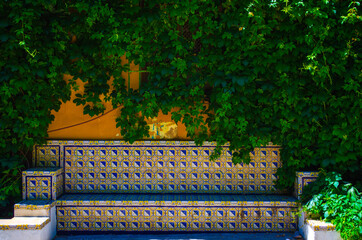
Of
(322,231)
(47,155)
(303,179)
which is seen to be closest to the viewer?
(322,231)

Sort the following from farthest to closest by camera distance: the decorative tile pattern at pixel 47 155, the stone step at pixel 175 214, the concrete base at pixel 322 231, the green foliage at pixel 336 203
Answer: the decorative tile pattern at pixel 47 155, the stone step at pixel 175 214, the concrete base at pixel 322 231, the green foliage at pixel 336 203

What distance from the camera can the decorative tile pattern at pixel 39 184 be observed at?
448 cm

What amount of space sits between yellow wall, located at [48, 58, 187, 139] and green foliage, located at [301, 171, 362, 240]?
1842 mm

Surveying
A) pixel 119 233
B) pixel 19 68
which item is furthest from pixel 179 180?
pixel 19 68

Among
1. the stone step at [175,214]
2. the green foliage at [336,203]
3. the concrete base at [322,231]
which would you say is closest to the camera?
the green foliage at [336,203]

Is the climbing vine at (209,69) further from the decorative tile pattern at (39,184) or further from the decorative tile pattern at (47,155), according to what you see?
the decorative tile pattern at (39,184)

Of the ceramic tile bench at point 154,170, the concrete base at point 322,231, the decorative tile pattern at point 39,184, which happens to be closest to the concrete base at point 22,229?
the decorative tile pattern at point 39,184

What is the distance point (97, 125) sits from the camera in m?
4.97

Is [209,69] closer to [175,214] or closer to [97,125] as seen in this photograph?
[97,125]

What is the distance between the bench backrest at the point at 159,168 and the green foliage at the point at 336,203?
2.30 ft

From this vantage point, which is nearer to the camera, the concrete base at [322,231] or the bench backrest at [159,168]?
the concrete base at [322,231]

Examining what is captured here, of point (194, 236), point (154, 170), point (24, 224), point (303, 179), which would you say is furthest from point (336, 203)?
point (24, 224)

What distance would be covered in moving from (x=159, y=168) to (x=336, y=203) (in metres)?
2.28

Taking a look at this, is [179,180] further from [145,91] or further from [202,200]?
[145,91]
